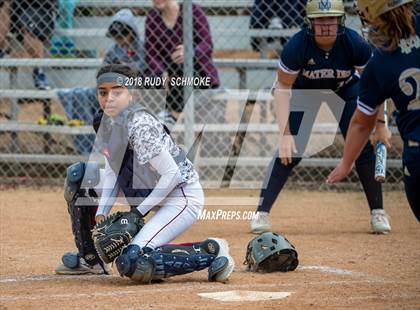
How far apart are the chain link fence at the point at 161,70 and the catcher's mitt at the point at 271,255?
3529 mm

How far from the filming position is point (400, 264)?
5.49 metres

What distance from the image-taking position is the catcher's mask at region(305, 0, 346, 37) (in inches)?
247

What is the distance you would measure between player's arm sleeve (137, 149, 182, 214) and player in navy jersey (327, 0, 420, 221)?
137cm

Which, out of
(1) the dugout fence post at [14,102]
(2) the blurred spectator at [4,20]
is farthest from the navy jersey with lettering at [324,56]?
(2) the blurred spectator at [4,20]

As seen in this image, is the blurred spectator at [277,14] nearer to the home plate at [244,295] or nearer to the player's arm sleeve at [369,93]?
the home plate at [244,295]

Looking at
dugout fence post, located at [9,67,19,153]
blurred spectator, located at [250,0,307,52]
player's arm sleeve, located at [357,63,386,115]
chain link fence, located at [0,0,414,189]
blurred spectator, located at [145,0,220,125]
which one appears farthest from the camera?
dugout fence post, located at [9,67,19,153]

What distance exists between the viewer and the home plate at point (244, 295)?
4.37 m

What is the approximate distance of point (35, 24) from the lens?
954cm

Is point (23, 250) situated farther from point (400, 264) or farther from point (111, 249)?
point (400, 264)

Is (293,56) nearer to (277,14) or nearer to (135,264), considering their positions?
(135,264)

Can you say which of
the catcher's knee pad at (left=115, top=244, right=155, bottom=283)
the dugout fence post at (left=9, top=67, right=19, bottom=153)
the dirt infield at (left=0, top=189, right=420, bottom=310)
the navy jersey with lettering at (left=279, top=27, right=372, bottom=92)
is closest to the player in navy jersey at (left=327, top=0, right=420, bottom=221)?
the dirt infield at (left=0, top=189, right=420, bottom=310)

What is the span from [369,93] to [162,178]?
1397 millimetres

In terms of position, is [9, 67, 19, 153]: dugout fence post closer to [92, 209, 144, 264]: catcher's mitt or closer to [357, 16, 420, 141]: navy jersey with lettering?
[92, 209, 144, 264]: catcher's mitt

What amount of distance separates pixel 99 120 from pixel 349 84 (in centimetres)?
235
